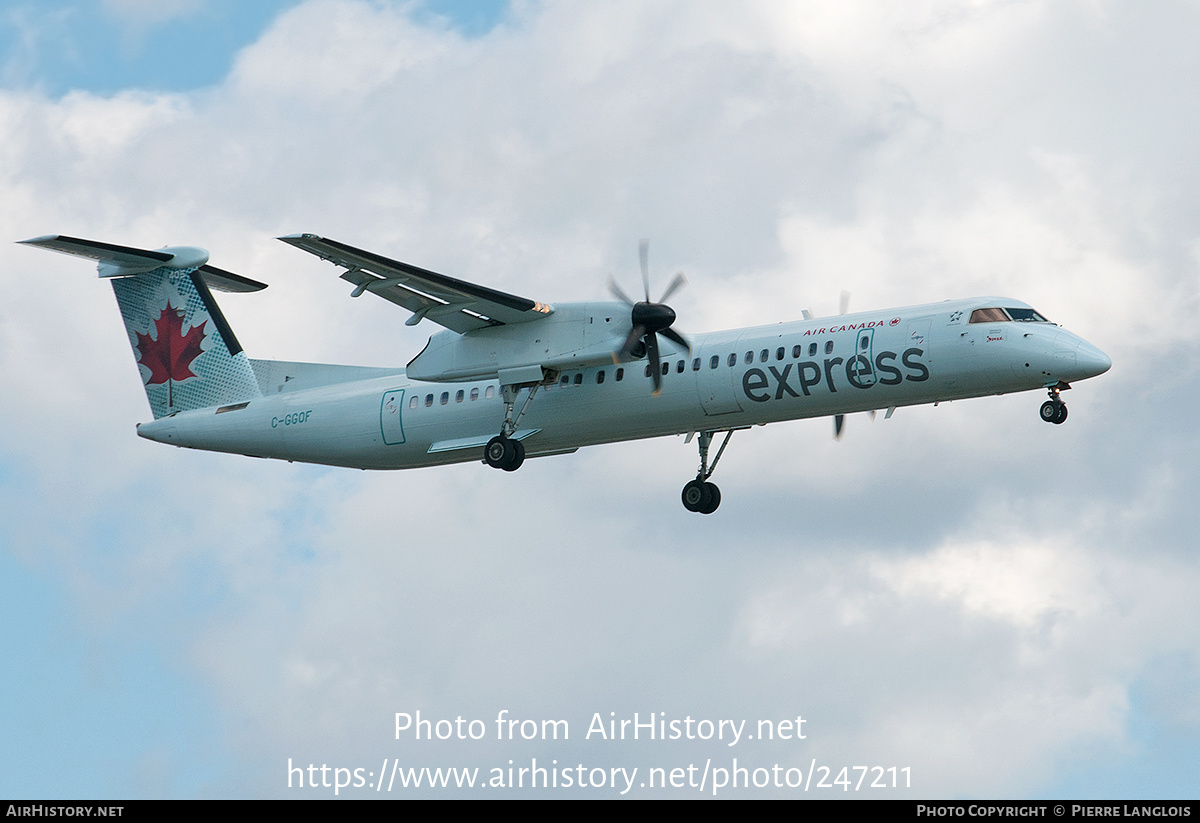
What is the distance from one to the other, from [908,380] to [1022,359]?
1932 mm

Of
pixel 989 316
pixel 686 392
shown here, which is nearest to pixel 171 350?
pixel 686 392

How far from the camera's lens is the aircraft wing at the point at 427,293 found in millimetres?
27844

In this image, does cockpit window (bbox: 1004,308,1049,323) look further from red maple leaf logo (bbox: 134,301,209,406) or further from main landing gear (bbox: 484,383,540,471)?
red maple leaf logo (bbox: 134,301,209,406)

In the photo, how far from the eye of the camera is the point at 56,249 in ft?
103

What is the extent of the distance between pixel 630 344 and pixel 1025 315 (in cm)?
685

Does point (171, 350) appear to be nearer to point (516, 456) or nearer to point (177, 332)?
point (177, 332)

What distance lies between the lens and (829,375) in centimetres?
2739

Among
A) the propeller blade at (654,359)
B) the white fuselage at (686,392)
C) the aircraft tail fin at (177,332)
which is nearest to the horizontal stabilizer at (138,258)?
the aircraft tail fin at (177,332)

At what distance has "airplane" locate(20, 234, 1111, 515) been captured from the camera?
26766 millimetres

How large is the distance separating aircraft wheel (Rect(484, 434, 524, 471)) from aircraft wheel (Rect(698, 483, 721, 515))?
444cm

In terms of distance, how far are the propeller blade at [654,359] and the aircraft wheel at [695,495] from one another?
4077 millimetres

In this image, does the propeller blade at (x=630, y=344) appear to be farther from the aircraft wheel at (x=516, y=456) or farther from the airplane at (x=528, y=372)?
the aircraft wheel at (x=516, y=456)

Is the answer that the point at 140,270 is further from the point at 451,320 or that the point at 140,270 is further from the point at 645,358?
the point at 645,358
